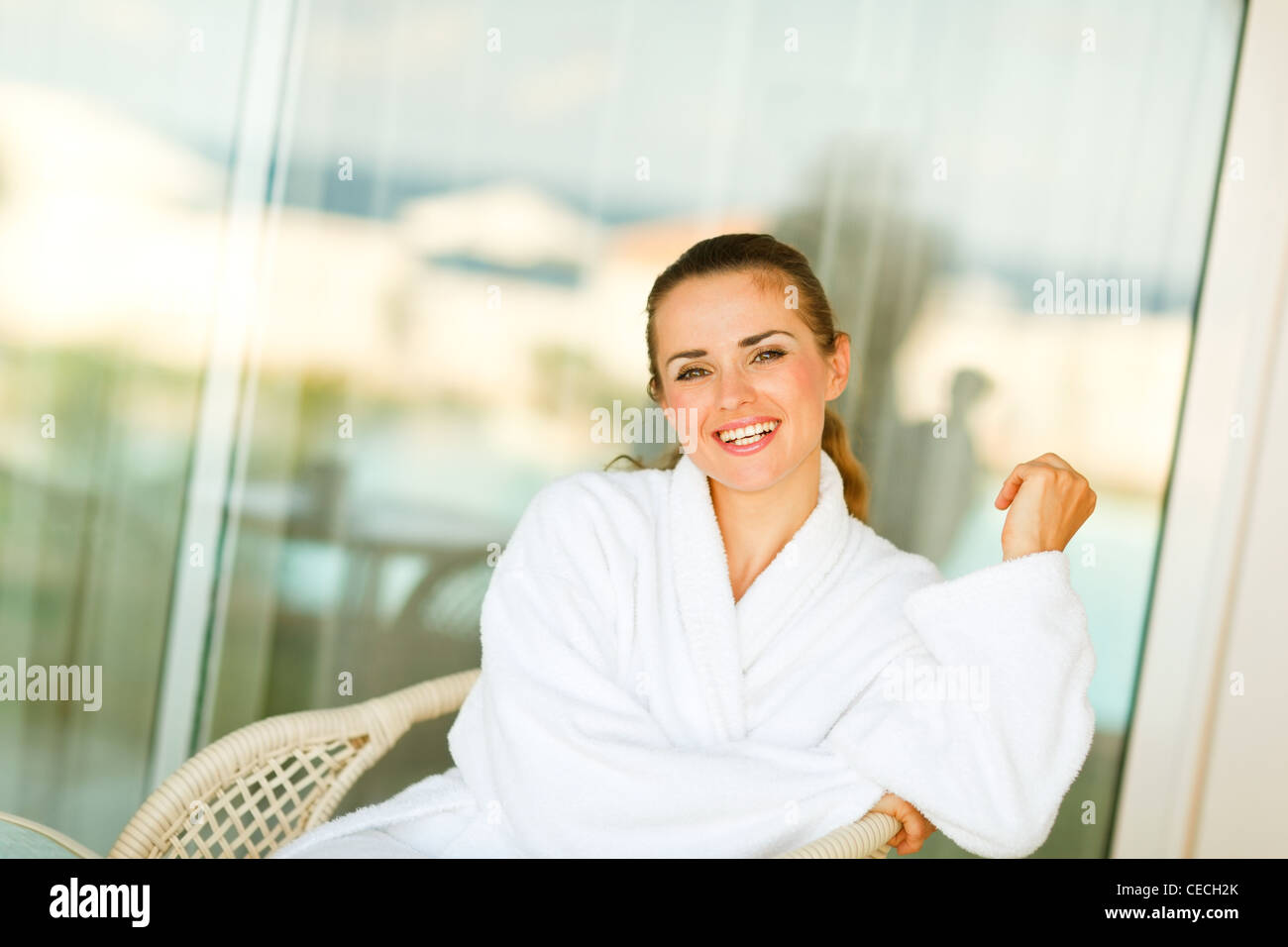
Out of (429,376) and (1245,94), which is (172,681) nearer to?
(429,376)

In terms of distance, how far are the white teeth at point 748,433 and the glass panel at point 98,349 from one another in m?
1.15

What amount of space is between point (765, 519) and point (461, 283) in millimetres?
883

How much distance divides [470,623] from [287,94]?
1098 mm

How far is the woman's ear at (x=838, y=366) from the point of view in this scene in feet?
4.96

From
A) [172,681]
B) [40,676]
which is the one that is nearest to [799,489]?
[172,681]

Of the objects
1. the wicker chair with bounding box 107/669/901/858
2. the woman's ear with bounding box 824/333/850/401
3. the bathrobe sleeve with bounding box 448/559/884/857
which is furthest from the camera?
the woman's ear with bounding box 824/333/850/401

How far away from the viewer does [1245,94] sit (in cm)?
209

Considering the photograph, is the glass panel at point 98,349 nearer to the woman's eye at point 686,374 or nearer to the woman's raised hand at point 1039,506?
the woman's eye at point 686,374

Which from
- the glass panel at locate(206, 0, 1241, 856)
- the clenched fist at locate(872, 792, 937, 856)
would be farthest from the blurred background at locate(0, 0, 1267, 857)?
the clenched fist at locate(872, 792, 937, 856)

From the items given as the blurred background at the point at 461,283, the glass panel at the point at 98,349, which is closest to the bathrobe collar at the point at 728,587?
the blurred background at the point at 461,283

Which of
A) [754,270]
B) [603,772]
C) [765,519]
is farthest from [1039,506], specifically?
[603,772]

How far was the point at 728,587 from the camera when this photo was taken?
139 cm

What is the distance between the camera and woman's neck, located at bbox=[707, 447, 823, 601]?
1.47 metres

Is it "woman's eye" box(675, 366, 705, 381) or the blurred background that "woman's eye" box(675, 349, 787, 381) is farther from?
the blurred background
